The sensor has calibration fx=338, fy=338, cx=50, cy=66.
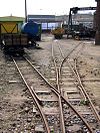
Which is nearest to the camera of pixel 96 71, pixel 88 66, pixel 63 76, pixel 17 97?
pixel 17 97

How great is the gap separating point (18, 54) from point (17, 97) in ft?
48.0

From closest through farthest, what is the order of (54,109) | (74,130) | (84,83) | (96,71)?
1. (74,130)
2. (54,109)
3. (84,83)
4. (96,71)

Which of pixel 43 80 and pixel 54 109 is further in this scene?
pixel 43 80

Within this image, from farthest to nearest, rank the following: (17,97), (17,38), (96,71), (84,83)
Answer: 1. (17,38)
2. (96,71)
3. (84,83)
4. (17,97)

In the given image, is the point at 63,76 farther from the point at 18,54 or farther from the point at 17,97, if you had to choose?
the point at 18,54

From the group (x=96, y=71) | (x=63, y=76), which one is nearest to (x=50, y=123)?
(x=63, y=76)

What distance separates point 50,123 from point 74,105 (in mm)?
2066

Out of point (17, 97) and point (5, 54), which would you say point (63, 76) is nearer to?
point (17, 97)

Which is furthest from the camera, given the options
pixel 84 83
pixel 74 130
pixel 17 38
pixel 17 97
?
pixel 17 38

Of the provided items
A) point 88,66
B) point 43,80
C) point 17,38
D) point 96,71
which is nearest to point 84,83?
point 43,80

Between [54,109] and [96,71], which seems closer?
[54,109]

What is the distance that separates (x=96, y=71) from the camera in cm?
1827

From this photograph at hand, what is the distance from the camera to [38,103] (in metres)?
10.9

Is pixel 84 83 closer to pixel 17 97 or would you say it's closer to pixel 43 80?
pixel 43 80
